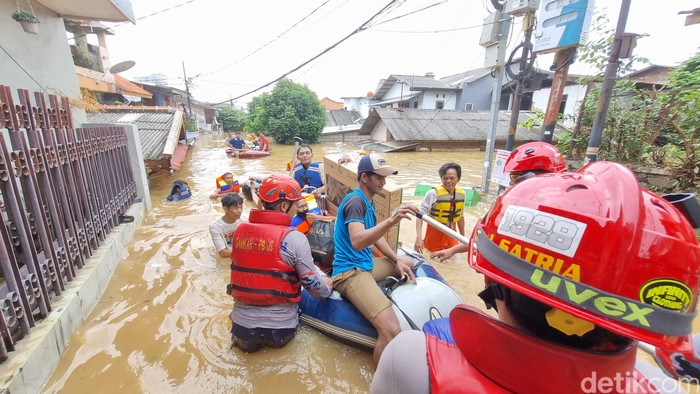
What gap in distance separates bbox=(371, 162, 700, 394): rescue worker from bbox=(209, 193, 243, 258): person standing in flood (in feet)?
11.7

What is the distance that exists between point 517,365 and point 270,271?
1906mm

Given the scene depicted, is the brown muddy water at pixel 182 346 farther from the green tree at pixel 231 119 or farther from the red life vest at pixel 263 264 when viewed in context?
the green tree at pixel 231 119

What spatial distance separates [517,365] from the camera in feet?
2.42

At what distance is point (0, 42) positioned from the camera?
4.74 m

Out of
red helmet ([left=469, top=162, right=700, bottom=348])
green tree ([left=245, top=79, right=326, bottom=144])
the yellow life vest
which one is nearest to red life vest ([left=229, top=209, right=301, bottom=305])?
red helmet ([left=469, top=162, right=700, bottom=348])

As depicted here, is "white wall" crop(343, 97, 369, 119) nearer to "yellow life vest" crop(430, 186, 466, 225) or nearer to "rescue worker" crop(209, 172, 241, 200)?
"rescue worker" crop(209, 172, 241, 200)

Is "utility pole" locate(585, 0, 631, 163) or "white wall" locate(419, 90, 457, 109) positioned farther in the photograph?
"white wall" locate(419, 90, 457, 109)

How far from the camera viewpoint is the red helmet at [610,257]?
0.67 metres

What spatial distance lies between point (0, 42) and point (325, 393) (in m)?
7.10

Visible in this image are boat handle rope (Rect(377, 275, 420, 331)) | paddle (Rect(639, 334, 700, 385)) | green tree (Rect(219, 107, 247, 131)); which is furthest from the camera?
green tree (Rect(219, 107, 247, 131))

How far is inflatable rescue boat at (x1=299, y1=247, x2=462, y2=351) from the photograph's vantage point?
2.48 m

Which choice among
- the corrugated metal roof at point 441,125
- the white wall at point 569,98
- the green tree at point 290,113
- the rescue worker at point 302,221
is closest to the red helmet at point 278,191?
the rescue worker at point 302,221

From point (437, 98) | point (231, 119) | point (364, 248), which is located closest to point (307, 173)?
point (364, 248)

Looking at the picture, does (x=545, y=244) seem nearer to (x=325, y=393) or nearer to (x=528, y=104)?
(x=325, y=393)
